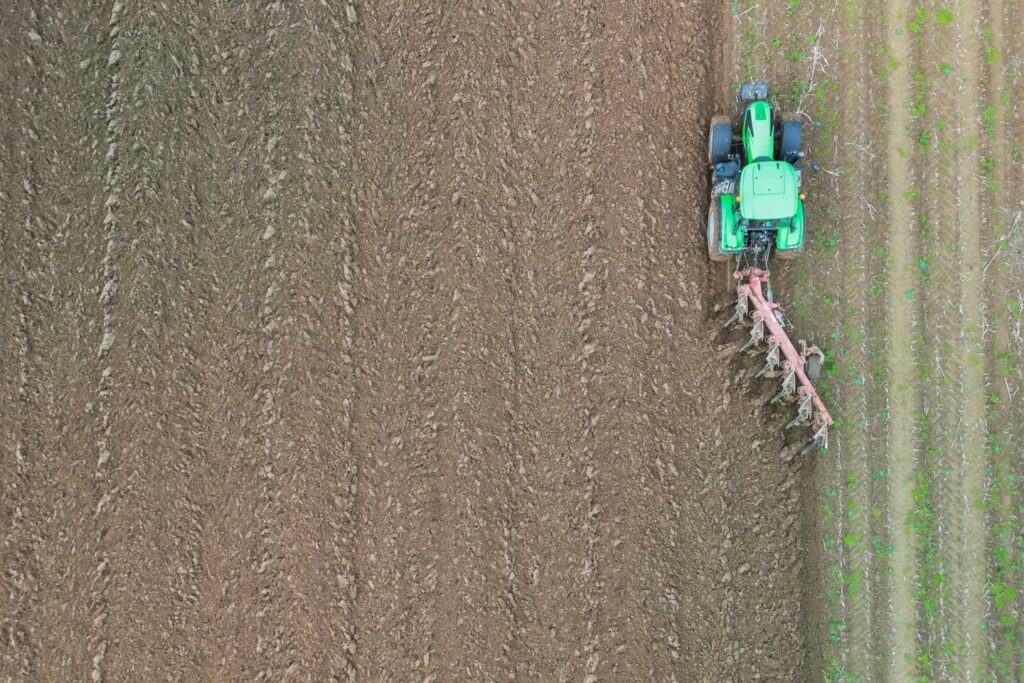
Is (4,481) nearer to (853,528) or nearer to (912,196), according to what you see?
(853,528)

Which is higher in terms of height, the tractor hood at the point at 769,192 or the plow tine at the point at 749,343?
the tractor hood at the point at 769,192

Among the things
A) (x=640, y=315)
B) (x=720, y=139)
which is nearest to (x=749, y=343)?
(x=640, y=315)

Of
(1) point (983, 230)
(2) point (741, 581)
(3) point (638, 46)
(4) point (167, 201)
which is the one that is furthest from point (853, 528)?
(4) point (167, 201)

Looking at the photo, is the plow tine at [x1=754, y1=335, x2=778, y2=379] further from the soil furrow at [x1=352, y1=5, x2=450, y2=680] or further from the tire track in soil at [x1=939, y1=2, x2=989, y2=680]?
the soil furrow at [x1=352, y1=5, x2=450, y2=680]

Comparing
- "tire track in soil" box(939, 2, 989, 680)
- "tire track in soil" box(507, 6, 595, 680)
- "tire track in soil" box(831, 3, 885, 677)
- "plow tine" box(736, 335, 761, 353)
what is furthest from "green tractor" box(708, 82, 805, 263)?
"tire track in soil" box(939, 2, 989, 680)

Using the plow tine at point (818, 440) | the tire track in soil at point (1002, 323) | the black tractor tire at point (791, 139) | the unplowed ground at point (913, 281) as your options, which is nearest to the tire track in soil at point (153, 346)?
the black tractor tire at point (791, 139)

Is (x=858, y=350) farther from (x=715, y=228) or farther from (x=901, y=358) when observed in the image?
(x=715, y=228)

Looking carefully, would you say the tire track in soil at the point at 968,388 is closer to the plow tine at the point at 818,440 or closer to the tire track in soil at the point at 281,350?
the plow tine at the point at 818,440
